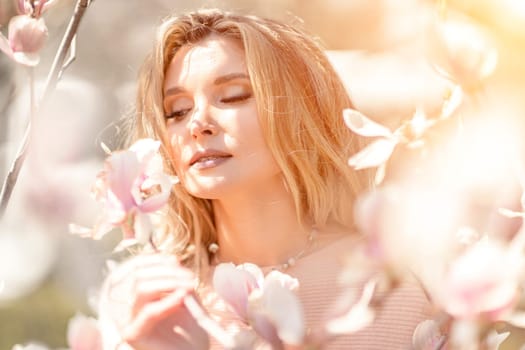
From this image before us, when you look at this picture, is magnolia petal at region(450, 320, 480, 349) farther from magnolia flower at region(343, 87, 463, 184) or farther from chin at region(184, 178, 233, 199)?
chin at region(184, 178, 233, 199)

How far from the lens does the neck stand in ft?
3.54

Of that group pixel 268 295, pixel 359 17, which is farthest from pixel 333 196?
pixel 359 17

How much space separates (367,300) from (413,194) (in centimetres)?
5

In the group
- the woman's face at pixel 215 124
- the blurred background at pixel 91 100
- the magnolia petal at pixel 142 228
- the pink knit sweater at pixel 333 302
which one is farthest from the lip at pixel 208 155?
the magnolia petal at pixel 142 228

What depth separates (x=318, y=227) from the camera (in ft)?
3.65

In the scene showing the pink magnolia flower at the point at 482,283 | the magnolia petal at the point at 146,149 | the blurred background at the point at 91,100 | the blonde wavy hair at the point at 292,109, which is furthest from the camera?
the blurred background at the point at 91,100

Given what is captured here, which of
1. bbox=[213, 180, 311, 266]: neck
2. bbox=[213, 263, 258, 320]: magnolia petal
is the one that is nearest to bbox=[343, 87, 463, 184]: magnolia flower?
bbox=[213, 263, 258, 320]: magnolia petal

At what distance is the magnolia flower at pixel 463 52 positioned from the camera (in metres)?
0.42

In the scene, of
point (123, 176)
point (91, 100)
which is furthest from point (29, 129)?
point (91, 100)

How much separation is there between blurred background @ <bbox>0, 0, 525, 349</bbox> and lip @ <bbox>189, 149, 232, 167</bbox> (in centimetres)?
29

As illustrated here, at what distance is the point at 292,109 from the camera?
108 centimetres

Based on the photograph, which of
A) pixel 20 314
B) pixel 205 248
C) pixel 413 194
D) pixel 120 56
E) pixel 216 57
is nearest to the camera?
pixel 413 194

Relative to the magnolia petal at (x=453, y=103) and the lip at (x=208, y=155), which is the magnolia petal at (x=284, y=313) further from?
the lip at (x=208, y=155)

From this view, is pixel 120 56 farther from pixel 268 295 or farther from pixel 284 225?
pixel 268 295
